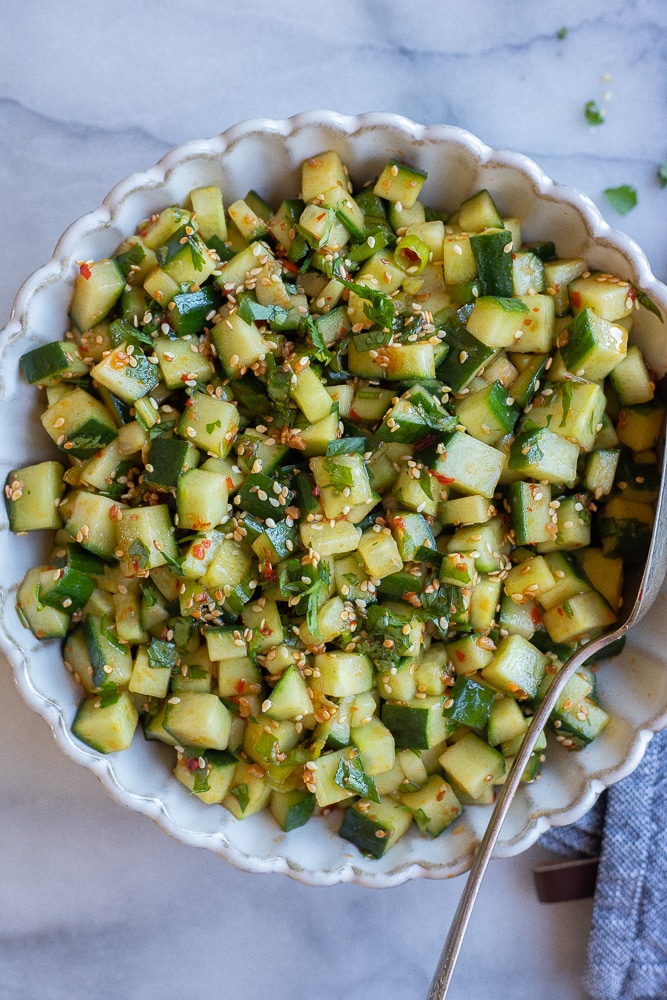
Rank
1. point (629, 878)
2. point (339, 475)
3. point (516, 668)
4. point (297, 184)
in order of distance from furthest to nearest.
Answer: point (629, 878)
point (297, 184)
point (516, 668)
point (339, 475)

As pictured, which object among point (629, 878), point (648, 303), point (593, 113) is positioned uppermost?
point (593, 113)

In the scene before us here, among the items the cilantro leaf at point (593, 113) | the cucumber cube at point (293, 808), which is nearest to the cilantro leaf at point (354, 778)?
the cucumber cube at point (293, 808)

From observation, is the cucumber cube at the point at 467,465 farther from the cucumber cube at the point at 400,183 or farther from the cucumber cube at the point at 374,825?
the cucumber cube at the point at 374,825

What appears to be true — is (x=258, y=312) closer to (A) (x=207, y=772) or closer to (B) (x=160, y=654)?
(B) (x=160, y=654)

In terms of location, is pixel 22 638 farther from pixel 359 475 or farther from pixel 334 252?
pixel 334 252

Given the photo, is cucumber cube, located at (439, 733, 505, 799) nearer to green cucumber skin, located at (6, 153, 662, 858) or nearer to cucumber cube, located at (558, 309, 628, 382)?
green cucumber skin, located at (6, 153, 662, 858)

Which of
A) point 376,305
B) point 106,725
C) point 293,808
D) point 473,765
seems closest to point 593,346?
point 376,305
